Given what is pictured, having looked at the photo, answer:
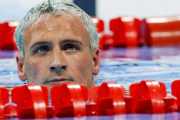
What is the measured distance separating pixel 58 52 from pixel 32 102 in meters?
0.32

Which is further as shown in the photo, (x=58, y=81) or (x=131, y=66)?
(x=131, y=66)

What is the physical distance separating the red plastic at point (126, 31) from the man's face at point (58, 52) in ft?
7.42

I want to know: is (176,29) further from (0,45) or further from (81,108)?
(81,108)

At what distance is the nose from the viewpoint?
5.46ft

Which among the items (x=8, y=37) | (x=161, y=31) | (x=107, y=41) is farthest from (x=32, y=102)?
(x=161, y=31)

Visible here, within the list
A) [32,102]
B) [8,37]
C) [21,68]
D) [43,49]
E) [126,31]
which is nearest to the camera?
[32,102]

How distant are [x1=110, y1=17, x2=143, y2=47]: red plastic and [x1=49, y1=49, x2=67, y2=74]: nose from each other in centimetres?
248

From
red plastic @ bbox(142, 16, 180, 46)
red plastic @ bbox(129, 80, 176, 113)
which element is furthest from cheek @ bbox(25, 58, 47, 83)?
red plastic @ bbox(142, 16, 180, 46)

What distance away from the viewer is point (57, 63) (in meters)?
1.67

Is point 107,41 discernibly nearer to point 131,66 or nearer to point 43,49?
point 131,66

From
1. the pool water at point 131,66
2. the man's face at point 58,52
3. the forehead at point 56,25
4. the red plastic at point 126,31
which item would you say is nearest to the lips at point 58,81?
the man's face at point 58,52

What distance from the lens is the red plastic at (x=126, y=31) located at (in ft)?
13.6

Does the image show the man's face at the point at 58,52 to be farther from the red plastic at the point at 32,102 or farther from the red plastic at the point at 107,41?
the red plastic at the point at 107,41

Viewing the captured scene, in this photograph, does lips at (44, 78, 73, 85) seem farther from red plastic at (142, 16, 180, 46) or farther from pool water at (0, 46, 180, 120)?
red plastic at (142, 16, 180, 46)
